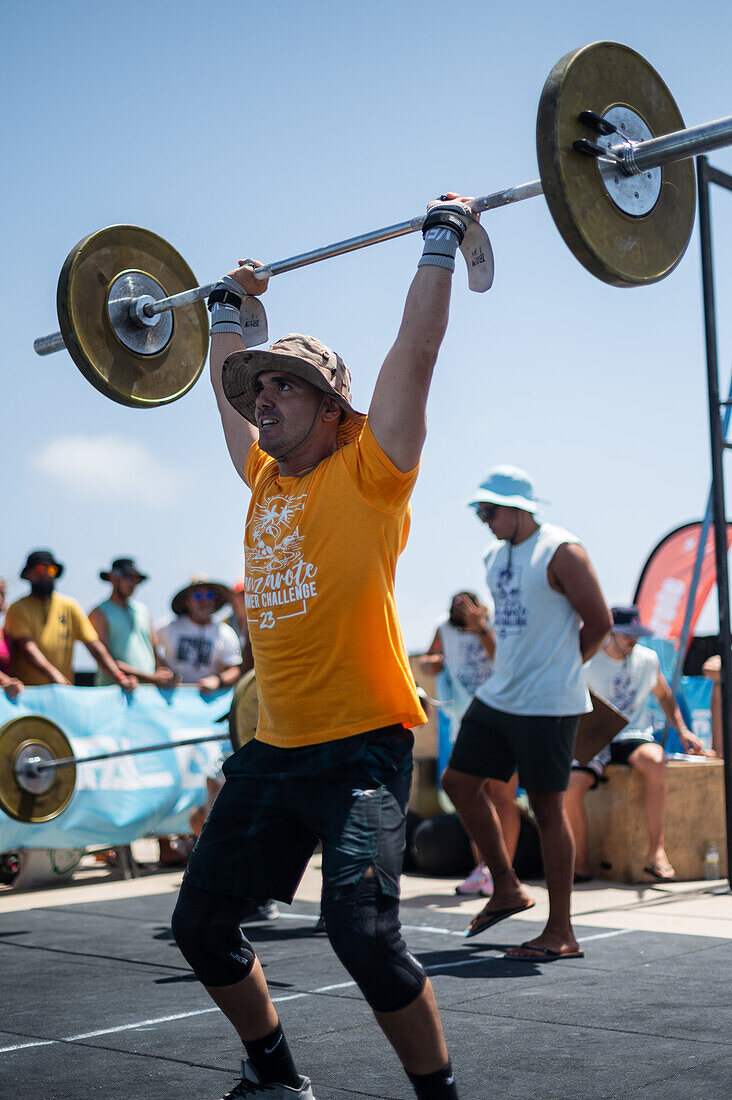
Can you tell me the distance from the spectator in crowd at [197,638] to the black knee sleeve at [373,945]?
5.73 meters

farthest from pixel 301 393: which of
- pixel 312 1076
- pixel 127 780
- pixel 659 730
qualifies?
pixel 659 730

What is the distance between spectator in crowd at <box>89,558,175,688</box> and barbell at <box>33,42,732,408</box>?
13.6 ft

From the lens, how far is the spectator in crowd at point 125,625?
8070mm

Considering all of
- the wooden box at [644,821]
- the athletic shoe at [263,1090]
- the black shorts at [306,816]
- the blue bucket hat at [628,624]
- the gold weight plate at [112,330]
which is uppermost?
the gold weight plate at [112,330]

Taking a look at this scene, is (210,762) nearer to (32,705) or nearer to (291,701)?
(32,705)

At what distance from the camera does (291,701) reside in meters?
2.69

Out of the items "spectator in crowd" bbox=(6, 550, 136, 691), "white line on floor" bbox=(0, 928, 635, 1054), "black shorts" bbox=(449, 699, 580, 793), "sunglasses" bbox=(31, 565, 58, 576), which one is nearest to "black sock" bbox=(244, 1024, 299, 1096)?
"white line on floor" bbox=(0, 928, 635, 1054)

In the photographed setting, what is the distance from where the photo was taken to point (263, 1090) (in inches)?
106

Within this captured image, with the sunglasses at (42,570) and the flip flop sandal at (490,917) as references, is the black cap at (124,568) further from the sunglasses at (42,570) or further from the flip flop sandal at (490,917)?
the flip flop sandal at (490,917)

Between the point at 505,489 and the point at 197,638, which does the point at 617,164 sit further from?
the point at 197,638

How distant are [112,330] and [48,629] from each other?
3915 millimetres

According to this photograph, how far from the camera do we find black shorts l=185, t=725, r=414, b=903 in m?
2.52

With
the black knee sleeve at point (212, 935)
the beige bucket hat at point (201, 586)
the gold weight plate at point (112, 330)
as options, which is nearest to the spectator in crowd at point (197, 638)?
the beige bucket hat at point (201, 586)

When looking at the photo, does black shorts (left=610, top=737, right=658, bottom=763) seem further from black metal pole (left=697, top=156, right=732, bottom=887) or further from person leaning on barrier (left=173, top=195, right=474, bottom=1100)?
person leaning on barrier (left=173, top=195, right=474, bottom=1100)
